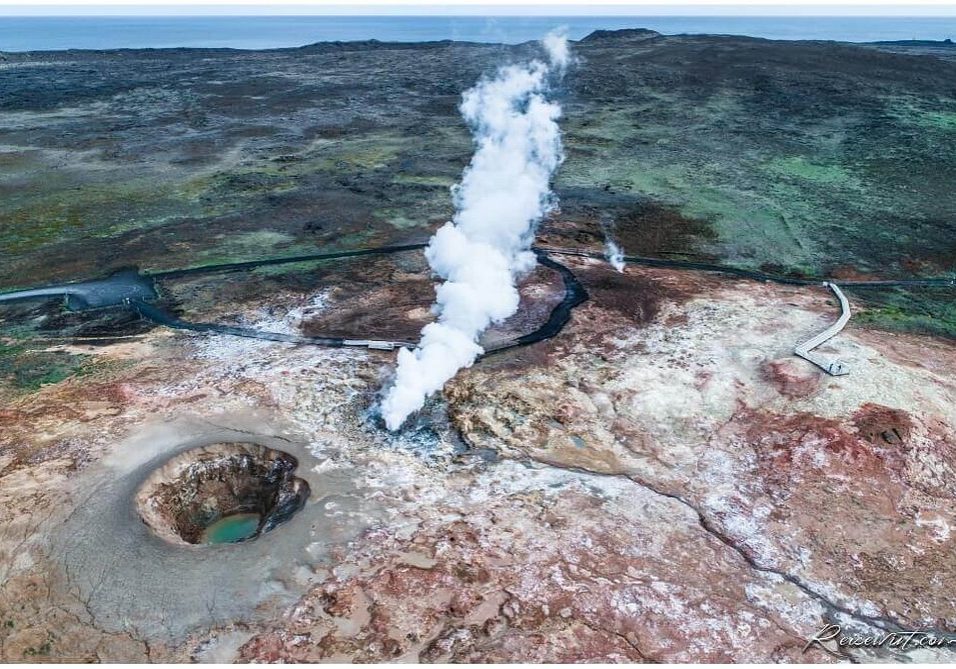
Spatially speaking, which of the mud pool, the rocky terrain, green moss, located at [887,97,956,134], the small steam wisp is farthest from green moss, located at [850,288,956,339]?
green moss, located at [887,97,956,134]

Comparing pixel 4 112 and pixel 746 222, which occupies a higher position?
pixel 4 112

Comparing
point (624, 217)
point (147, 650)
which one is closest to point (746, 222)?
point (624, 217)

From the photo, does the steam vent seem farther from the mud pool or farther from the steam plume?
the steam plume

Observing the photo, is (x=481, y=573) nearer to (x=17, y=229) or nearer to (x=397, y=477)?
(x=397, y=477)

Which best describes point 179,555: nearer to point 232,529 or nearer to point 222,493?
point 232,529

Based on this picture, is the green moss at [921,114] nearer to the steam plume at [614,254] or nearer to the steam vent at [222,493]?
the steam plume at [614,254]

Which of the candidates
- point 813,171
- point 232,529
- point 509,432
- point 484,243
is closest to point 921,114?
point 813,171
